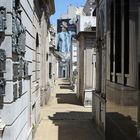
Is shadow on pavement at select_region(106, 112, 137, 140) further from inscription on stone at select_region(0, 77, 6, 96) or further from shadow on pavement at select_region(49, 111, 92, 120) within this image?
shadow on pavement at select_region(49, 111, 92, 120)

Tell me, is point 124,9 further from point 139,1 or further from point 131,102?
point 131,102

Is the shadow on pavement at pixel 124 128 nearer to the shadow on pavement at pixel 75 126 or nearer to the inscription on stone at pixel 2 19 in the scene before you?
the inscription on stone at pixel 2 19

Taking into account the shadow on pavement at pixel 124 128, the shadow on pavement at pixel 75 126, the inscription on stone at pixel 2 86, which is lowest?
the shadow on pavement at pixel 75 126

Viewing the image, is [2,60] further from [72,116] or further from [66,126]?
[72,116]

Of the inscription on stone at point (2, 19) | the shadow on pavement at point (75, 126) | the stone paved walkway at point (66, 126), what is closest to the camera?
the inscription on stone at point (2, 19)

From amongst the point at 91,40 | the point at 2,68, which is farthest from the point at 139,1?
the point at 91,40

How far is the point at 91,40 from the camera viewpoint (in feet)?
76.7

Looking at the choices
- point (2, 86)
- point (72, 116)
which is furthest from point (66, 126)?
point (2, 86)

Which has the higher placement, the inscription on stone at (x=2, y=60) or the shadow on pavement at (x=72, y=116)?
the inscription on stone at (x=2, y=60)

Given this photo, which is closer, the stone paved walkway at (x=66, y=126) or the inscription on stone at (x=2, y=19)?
the inscription on stone at (x=2, y=19)

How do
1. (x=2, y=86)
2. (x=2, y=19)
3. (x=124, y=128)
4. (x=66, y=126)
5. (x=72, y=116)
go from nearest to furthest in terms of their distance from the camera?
(x=2, y=19) < (x=2, y=86) < (x=124, y=128) < (x=66, y=126) < (x=72, y=116)

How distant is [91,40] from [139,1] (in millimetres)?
16638

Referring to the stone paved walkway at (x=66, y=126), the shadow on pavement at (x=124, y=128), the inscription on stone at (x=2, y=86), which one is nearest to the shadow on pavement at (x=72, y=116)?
A: the stone paved walkway at (x=66, y=126)

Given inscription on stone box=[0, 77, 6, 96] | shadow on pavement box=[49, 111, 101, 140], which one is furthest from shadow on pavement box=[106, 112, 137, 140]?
shadow on pavement box=[49, 111, 101, 140]
